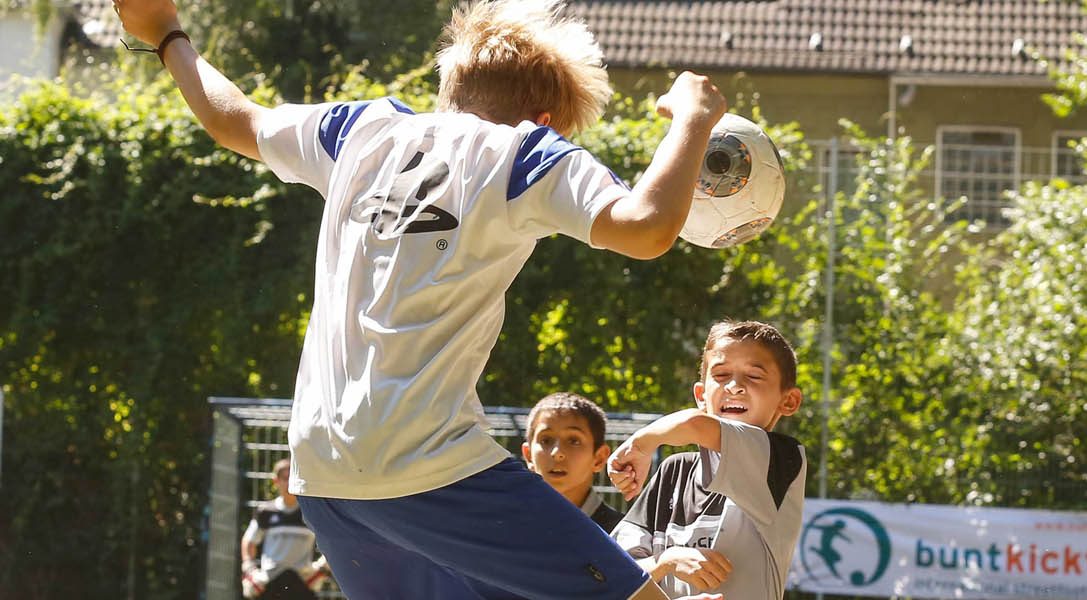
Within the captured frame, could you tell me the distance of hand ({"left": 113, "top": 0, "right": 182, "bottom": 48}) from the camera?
2957 millimetres

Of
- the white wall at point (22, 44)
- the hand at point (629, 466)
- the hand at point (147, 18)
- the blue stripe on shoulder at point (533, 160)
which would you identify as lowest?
the hand at point (629, 466)

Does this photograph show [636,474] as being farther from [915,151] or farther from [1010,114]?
[1010,114]

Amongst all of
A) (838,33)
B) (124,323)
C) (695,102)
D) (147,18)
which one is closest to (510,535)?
(695,102)

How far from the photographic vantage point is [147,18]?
9.77 feet

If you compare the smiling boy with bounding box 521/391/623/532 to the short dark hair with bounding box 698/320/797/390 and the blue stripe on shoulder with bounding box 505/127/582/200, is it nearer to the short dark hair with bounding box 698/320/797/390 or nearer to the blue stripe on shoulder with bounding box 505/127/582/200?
the short dark hair with bounding box 698/320/797/390

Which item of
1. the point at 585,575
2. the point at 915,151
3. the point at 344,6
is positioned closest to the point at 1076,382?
the point at 915,151

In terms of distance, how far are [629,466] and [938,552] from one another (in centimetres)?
596

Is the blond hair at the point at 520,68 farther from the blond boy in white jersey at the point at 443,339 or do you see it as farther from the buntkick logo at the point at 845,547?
the buntkick logo at the point at 845,547

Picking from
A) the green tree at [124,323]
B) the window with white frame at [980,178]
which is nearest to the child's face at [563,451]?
the green tree at [124,323]

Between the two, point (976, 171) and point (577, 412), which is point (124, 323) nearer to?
point (577, 412)

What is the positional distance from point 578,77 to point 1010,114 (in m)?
16.5

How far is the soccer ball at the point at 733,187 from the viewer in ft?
12.1

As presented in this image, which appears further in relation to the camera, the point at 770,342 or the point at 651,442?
the point at 770,342

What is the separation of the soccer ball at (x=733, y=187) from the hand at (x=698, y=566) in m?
0.81
